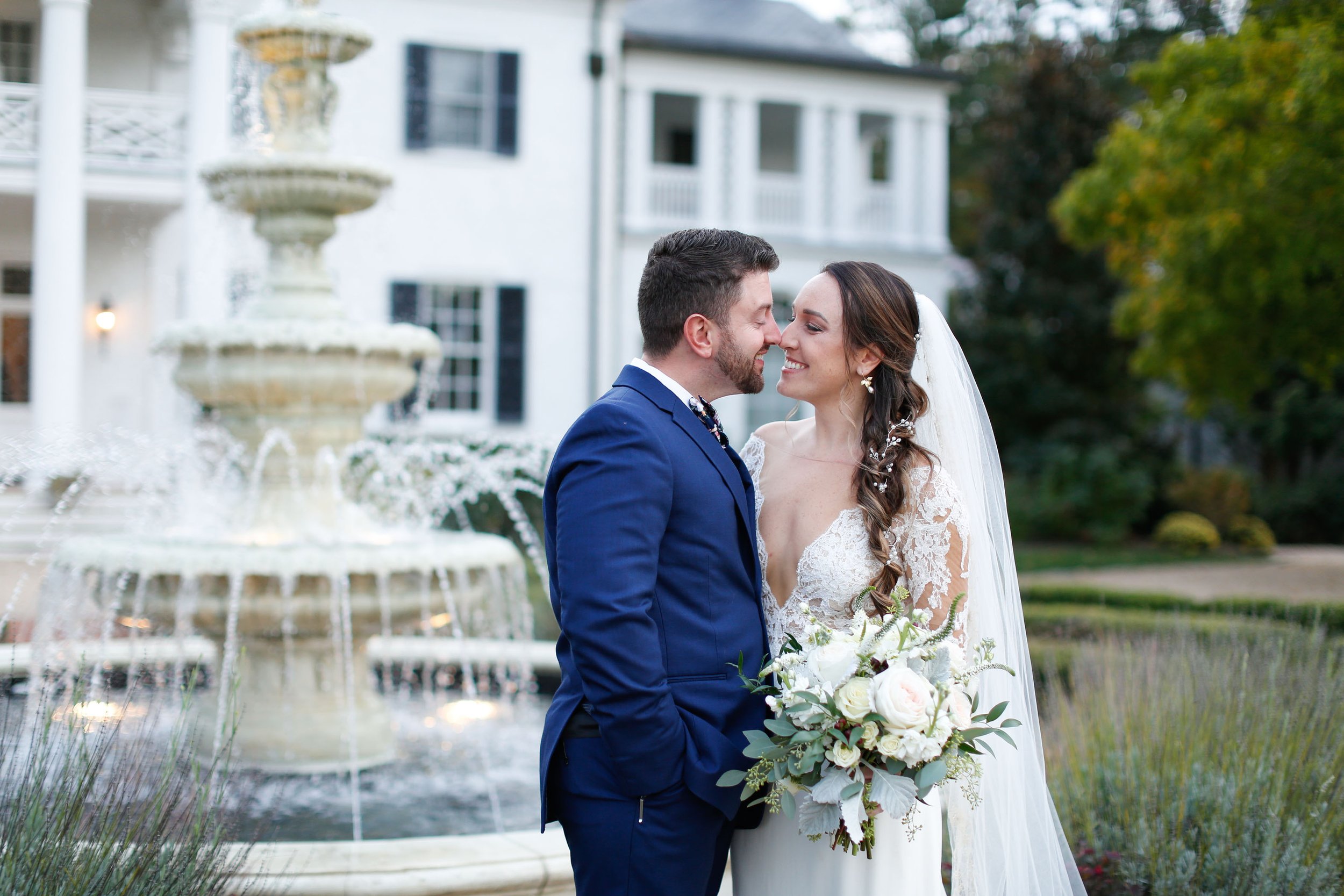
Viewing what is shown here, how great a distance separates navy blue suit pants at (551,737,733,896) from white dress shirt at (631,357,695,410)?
Answer: 87 centimetres

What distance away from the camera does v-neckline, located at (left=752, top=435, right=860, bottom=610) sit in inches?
132

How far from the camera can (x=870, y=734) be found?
2682mm

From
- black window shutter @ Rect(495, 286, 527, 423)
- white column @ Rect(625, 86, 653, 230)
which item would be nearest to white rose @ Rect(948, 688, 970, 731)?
black window shutter @ Rect(495, 286, 527, 423)

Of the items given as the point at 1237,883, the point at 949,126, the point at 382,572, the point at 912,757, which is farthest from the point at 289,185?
the point at 949,126

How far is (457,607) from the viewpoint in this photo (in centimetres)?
598

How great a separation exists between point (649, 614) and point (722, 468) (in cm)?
42

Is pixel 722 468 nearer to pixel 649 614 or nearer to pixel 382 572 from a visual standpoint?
pixel 649 614

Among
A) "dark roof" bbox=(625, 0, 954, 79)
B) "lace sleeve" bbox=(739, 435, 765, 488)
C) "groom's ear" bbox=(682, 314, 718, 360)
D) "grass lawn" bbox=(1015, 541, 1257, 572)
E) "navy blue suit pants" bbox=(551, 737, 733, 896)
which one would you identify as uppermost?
"dark roof" bbox=(625, 0, 954, 79)

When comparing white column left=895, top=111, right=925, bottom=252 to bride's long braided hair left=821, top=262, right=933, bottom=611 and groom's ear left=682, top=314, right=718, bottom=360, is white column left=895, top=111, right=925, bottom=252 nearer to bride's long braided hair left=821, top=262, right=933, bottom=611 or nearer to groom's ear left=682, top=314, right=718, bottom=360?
bride's long braided hair left=821, top=262, right=933, bottom=611

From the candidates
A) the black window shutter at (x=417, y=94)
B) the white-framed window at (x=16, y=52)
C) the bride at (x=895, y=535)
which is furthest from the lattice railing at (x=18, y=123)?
the bride at (x=895, y=535)

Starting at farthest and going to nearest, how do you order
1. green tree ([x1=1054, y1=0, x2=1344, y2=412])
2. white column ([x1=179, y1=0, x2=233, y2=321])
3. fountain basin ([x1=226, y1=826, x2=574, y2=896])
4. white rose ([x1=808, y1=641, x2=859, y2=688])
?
1. white column ([x1=179, y1=0, x2=233, y2=321])
2. green tree ([x1=1054, y1=0, x2=1344, y2=412])
3. fountain basin ([x1=226, y1=826, x2=574, y2=896])
4. white rose ([x1=808, y1=641, x2=859, y2=688])

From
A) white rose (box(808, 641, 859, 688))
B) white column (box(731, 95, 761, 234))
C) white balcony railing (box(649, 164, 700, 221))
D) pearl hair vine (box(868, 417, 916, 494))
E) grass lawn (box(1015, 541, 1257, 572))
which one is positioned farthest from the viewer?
white column (box(731, 95, 761, 234))

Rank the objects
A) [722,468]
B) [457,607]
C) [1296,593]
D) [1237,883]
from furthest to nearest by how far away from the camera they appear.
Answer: [1296,593]
[457,607]
[1237,883]
[722,468]

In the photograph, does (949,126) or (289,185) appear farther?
(949,126)
